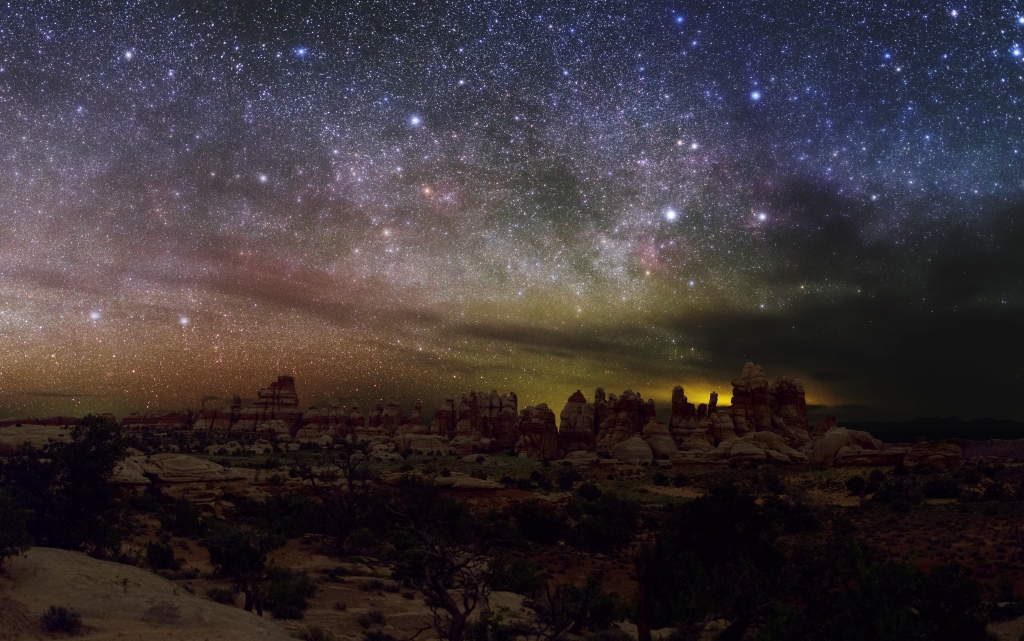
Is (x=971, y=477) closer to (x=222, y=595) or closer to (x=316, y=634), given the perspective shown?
(x=316, y=634)

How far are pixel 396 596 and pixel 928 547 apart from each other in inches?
971

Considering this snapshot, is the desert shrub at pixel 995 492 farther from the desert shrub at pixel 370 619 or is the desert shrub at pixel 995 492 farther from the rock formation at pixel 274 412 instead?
the rock formation at pixel 274 412

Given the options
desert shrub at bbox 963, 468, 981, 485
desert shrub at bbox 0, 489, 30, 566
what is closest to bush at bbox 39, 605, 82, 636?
desert shrub at bbox 0, 489, 30, 566

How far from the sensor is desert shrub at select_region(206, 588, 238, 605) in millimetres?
18828

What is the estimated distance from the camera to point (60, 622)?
13398 millimetres

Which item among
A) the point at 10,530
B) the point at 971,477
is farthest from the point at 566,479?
the point at 10,530

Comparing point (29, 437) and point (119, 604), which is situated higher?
point (119, 604)

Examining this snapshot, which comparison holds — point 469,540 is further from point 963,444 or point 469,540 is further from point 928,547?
point 963,444

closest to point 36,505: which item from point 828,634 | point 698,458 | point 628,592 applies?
point 628,592

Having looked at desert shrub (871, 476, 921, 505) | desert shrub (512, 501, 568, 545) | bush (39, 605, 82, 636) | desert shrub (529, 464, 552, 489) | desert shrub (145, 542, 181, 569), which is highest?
bush (39, 605, 82, 636)

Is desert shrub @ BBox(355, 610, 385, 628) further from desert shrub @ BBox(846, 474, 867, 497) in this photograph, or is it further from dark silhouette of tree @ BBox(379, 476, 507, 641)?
desert shrub @ BBox(846, 474, 867, 497)

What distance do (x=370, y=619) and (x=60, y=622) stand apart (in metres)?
8.31

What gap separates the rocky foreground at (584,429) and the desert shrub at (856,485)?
11.2m

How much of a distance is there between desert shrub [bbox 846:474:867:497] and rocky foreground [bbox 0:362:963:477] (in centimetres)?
1123
